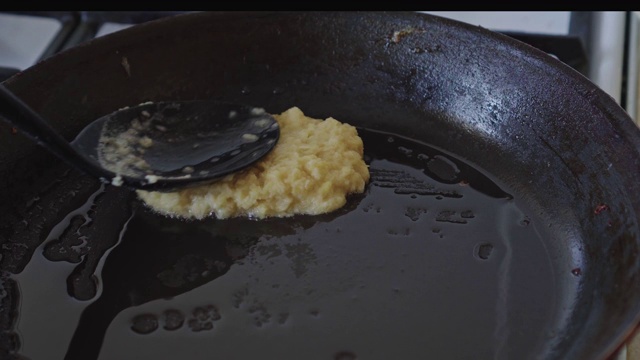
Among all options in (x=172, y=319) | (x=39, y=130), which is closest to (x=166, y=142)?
(x=39, y=130)

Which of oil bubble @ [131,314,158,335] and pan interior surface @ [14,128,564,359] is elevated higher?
pan interior surface @ [14,128,564,359]

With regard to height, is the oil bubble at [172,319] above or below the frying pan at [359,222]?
below

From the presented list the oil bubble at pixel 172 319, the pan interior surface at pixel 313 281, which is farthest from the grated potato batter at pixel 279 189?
the oil bubble at pixel 172 319

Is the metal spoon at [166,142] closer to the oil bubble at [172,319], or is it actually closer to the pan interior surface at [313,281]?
the pan interior surface at [313,281]

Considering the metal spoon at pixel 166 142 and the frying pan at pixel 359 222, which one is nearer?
the frying pan at pixel 359 222

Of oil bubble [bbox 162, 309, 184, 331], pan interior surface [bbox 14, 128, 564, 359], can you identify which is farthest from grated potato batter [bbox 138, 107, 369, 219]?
oil bubble [bbox 162, 309, 184, 331]

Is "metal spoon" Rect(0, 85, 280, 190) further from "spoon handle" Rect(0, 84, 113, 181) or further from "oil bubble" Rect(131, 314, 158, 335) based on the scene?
"oil bubble" Rect(131, 314, 158, 335)
